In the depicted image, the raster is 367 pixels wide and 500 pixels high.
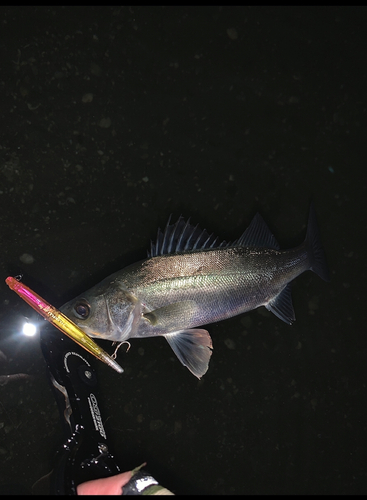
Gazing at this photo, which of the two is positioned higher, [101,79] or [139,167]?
[101,79]

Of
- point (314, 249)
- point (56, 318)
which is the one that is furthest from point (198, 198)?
point (56, 318)

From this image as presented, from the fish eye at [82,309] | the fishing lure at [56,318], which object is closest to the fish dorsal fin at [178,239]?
the fish eye at [82,309]

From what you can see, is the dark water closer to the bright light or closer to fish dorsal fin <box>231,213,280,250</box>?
the bright light

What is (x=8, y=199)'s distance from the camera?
260 cm

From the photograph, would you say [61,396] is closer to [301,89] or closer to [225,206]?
[225,206]

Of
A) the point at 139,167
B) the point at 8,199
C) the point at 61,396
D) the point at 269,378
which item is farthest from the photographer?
the point at 269,378

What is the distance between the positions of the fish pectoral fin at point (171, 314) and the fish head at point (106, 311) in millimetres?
111

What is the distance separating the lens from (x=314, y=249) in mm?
2838

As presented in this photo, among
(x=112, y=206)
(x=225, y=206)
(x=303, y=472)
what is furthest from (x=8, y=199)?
(x=303, y=472)

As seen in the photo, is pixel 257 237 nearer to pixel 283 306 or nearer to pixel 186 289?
pixel 283 306

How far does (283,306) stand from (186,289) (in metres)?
0.92

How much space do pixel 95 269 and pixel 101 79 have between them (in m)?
1.53

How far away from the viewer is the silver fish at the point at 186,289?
7.47 ft

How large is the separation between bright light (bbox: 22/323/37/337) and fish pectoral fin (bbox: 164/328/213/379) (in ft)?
3.33
